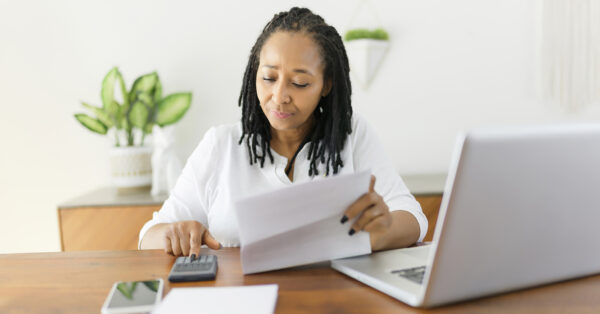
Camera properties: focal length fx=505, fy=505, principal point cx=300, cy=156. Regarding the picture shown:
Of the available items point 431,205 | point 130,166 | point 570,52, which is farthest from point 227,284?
point 570,52

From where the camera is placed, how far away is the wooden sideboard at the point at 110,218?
6.38 ft

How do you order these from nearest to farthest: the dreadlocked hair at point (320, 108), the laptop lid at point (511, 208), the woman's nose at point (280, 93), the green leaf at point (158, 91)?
the laptop lid at point (511, 208), the woman's nose at point (280, 93), the dreadlocked hair at point (320, 108), the green leaf at point (158, 91)

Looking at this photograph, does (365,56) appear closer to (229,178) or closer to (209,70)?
(209,70)

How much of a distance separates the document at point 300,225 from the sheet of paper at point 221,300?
0.09 metres

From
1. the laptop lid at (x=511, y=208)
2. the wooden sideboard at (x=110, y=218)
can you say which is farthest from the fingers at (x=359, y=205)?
the wooden sideboard at (x=110, y=218)

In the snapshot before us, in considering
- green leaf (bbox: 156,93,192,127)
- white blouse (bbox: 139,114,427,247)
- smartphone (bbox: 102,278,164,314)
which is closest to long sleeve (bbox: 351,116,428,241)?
white blouse (bbox: 139,114,427,247)

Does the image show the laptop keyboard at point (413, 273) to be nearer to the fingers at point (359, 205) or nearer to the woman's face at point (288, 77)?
the fingers at point (359, 205)

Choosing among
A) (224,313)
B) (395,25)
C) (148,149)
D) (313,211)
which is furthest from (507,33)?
(224,313)

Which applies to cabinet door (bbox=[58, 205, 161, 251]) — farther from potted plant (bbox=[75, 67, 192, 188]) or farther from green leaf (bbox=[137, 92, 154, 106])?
green leaf (bbox=[137, 92, 154, 106])

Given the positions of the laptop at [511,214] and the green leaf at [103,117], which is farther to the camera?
the green leaf at [103,117]

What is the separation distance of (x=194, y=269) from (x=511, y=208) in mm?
510

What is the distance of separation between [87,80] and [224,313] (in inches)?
76.2

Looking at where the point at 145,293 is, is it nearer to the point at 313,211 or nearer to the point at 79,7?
the point at 313,211

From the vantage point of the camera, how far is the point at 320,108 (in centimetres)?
137
